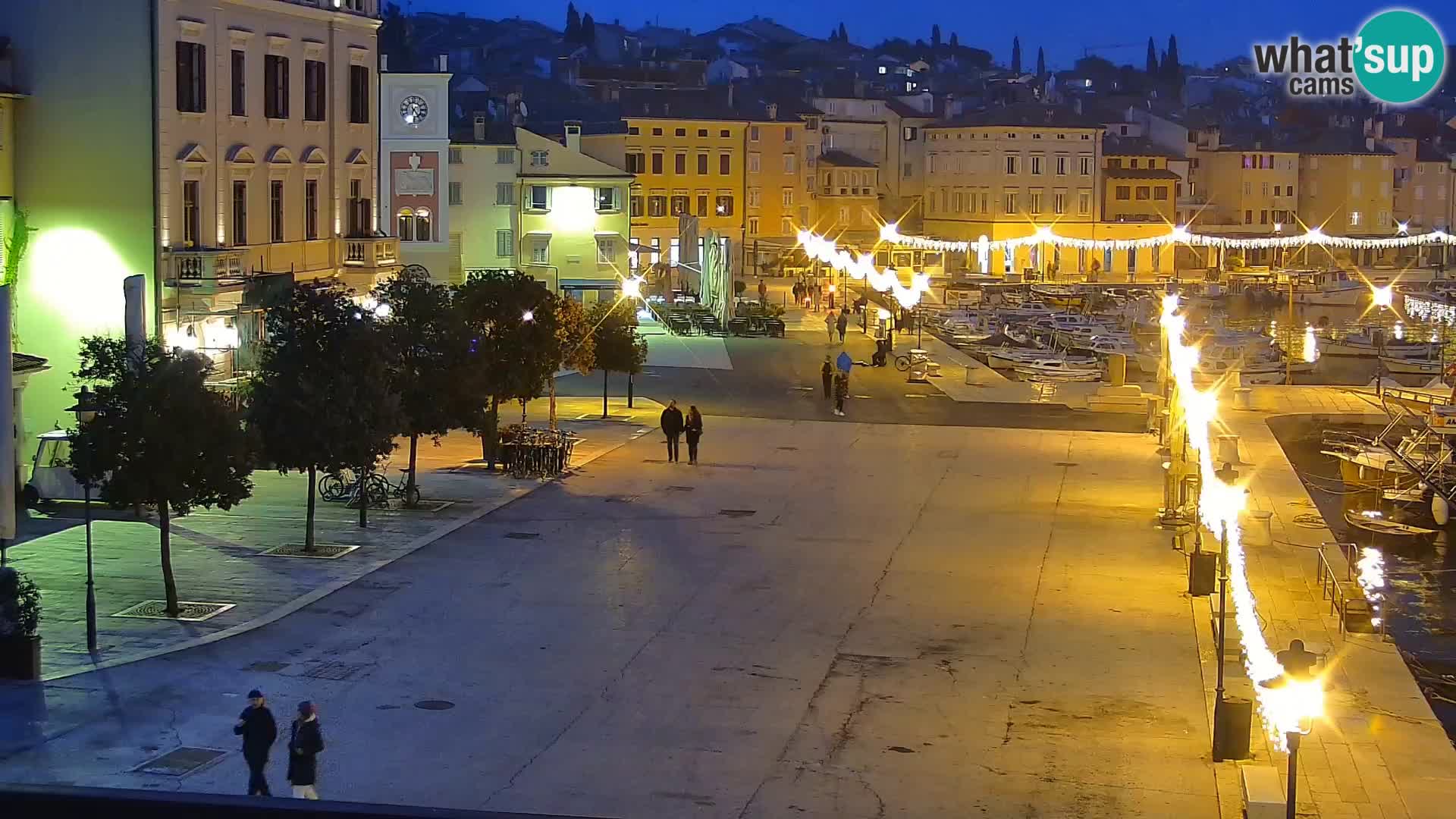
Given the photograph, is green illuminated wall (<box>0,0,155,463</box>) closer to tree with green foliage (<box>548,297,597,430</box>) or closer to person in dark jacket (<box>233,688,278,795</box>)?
tree with green foliage (<box>548,297,597,430</box>)

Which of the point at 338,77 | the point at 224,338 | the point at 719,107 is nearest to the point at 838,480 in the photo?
the point at 224,338

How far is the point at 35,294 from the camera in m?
34.2

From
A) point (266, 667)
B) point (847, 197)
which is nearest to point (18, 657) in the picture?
point (266, 667)

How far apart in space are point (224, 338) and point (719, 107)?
7789cm

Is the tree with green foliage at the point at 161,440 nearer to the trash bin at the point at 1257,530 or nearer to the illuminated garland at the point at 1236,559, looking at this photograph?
the illuminated garland at the point at 1236,559

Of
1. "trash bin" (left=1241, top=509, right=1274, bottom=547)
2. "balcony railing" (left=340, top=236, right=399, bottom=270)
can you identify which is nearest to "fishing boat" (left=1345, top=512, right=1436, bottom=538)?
"trash bin" (left=1241, top=509, right=1274, bottom=547)

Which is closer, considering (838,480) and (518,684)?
(518,684)

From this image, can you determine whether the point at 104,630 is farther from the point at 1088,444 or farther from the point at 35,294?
the point at 1088,444

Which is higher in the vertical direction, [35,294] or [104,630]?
[35,294]

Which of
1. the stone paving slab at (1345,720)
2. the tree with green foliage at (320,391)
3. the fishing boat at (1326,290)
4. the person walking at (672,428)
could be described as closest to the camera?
the stone paving slab at (1345,720)

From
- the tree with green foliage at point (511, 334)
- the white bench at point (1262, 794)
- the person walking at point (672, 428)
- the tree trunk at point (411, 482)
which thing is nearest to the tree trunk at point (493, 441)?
the tree with green foliage at point (511, 334)

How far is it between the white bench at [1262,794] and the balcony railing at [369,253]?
101ft

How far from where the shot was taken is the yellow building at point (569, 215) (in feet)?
270

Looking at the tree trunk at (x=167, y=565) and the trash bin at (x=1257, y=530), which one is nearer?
the tree trunk at (x=167, y=565)
